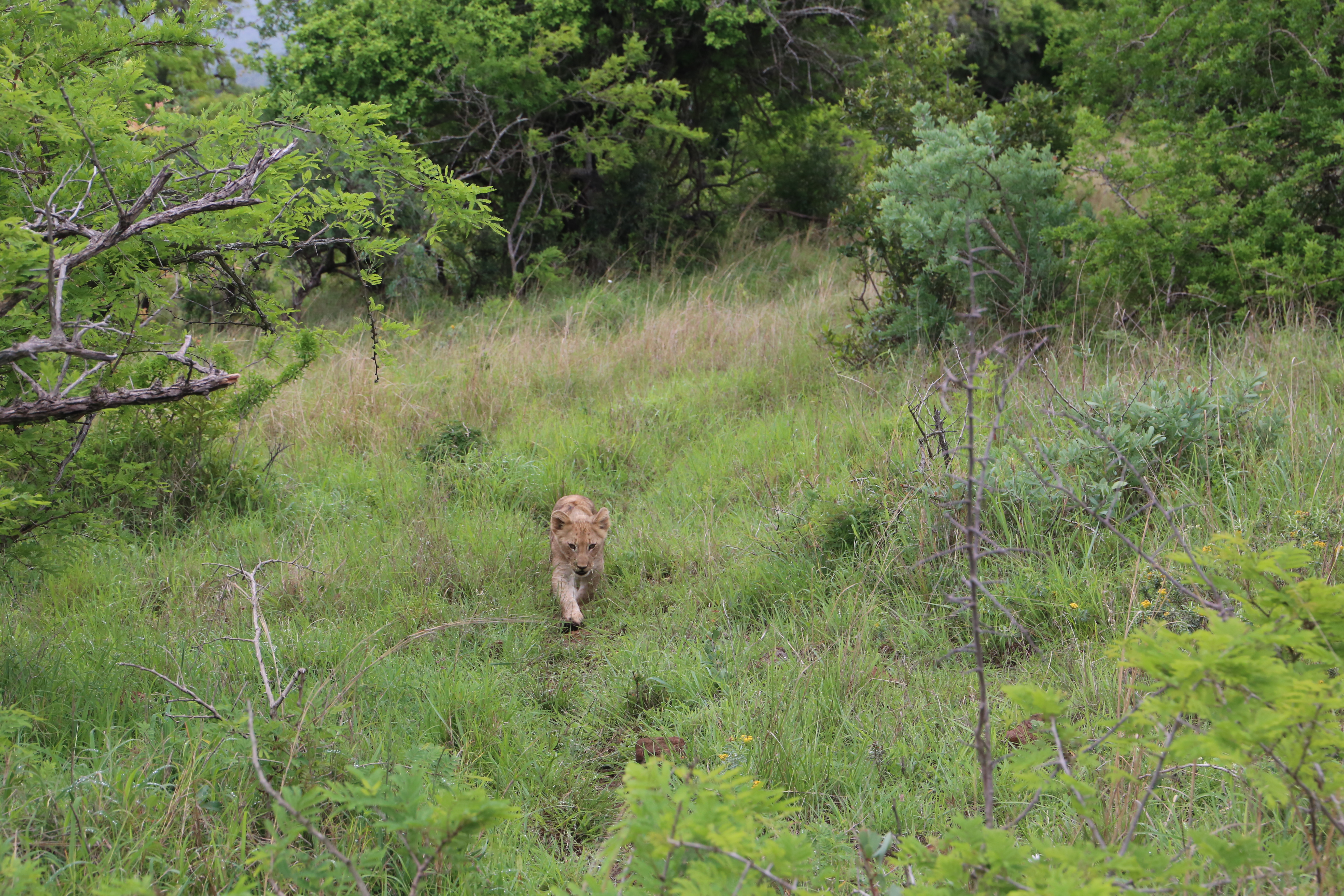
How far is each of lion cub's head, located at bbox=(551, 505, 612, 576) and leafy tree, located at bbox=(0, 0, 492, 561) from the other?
1.67m

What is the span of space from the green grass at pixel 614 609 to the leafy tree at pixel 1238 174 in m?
0.63

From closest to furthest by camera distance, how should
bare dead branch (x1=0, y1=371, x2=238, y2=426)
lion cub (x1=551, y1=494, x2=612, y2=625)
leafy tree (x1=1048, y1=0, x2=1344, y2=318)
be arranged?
bare dead branch (x1=0, y1=371, x2=238, y2=426), lion cub (x1=551, y1=494, x2=612, y2=625), leafy tree (x1=1048, y1=0, x2=1344, y2=318)

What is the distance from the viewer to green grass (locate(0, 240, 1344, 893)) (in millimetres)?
3238

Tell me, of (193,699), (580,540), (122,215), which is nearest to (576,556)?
(580,540)

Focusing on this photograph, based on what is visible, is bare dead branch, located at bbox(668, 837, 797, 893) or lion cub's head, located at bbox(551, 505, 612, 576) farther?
lion cub's head, located at bbox(551, 505, 612, 576)

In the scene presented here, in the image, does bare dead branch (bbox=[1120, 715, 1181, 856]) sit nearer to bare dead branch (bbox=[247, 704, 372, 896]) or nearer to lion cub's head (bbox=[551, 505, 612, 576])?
bare dead branch (bbox=[247, 704, 372, 896])

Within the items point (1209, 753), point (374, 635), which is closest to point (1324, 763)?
point (1209, 753)

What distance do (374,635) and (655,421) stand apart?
351cm

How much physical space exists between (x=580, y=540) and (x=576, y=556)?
0.10 meters

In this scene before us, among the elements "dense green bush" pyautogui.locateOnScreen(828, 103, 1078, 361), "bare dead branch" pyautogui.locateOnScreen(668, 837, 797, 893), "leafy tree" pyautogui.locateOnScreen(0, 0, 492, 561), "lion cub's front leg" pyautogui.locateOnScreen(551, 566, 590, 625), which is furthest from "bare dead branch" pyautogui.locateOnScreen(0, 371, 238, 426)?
"dense green bush" pyautogui.locateOnScreen(828, 103, 1078, 361)

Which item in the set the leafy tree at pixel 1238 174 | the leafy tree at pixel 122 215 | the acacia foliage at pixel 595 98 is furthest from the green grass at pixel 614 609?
the acacia foliage at pixel 595 98

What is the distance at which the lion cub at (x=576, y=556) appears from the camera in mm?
5332

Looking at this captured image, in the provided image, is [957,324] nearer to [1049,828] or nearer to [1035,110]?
[1035,110]

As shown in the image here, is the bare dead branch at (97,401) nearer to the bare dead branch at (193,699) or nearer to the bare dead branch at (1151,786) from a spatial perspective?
the bare dead branch at (193,699)
